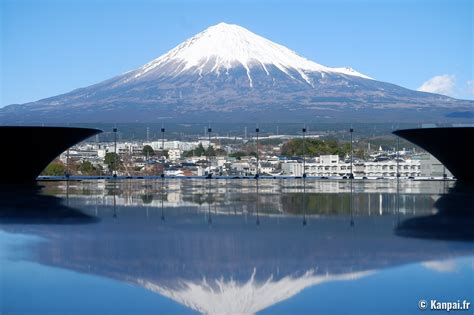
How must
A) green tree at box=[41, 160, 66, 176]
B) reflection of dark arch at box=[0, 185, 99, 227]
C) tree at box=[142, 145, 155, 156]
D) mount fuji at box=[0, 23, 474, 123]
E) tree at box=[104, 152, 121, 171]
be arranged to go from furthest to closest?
mount fuji at box=[0, 23, 474, 123]
tree at box=[142, 145, 155, 156]
green tree at box=[41, 160, 66, 176]
tree at box=[104, 152, 121, 171]
reflection of dark arch at box=[0, 185, 99, 227]

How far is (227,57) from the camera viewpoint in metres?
65.2

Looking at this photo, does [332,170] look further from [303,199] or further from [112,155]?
[303,199]

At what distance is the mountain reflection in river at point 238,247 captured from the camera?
3.29m

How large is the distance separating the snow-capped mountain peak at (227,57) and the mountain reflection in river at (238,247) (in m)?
54.7

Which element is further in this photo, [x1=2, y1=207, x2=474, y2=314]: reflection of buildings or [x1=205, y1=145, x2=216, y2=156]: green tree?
[x1=205, y1=145, x2=216, y2=156]: green tree

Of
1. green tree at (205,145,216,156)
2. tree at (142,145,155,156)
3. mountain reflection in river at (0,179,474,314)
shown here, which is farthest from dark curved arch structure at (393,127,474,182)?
tree at (142,145,155,156)

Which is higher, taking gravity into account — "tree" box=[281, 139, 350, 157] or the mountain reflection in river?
"tree" box=[281, 139, 350, 157]

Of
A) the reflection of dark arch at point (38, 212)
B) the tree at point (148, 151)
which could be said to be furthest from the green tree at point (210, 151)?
the reflection of dark arch at point (38, 212)

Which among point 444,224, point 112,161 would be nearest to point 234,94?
point 112,161

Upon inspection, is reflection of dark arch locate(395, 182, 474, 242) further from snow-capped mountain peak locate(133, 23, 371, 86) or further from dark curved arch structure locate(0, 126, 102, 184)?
snow-capped mountain peak locate(133, 23, 371, 86)

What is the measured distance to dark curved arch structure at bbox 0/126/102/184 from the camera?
42.5 ft

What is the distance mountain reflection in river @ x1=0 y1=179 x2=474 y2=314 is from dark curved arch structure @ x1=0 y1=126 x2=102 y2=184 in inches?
214

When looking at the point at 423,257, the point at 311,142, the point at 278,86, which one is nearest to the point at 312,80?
the point at 278,86

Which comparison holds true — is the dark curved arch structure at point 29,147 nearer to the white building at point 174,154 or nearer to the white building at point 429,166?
the white building at point 174,154
